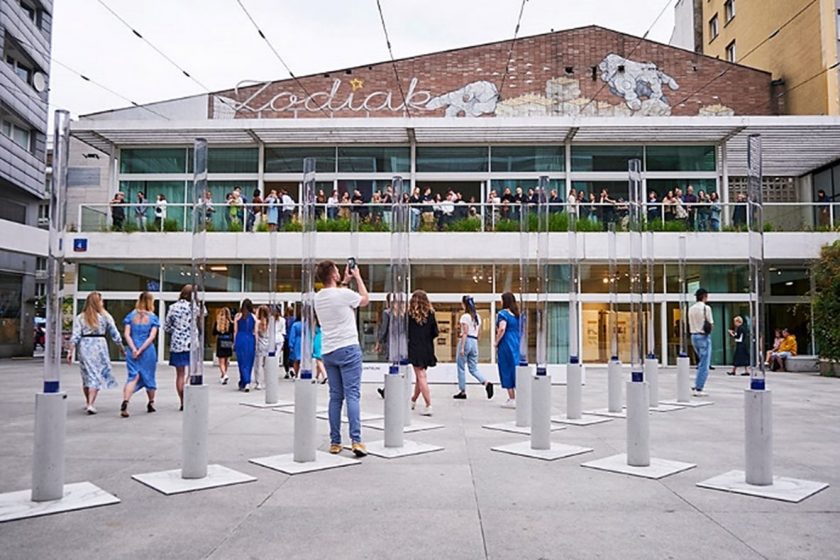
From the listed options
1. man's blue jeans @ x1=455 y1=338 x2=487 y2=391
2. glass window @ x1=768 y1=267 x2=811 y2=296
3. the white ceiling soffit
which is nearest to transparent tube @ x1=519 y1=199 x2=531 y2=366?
man's blue jeans @ x1=455 y1=338 x2=487 y2=391

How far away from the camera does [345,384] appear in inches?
271

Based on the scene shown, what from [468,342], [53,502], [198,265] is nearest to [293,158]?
[468,342]

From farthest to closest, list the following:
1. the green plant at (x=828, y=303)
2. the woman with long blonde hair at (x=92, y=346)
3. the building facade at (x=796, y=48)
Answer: the building facade at (x=796, y=48)
the green plant at (x=828, y=303)
the woman with long blonde hair at (x=92, y=346)

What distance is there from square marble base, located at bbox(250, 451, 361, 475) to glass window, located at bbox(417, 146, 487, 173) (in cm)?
1939

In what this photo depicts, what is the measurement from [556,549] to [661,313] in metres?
19.1

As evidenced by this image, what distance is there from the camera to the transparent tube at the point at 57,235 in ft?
17.5

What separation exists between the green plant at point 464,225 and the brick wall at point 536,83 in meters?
6.60

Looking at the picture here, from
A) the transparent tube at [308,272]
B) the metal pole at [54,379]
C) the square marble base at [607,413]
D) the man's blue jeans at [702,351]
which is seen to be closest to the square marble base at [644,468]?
the transparent tube at [308,272]

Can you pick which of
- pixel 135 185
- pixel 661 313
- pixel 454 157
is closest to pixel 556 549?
pixel 661 313

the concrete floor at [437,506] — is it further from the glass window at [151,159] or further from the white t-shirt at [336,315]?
the glass window at [151,159]

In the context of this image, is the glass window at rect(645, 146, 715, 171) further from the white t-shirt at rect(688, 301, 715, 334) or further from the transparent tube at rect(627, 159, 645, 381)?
the transparent tube at rect(627, 159, 645, 381)

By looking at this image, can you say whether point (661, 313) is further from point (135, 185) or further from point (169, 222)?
point (135, 185)

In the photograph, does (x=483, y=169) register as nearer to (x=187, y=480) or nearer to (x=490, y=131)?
(x=490, y=131)

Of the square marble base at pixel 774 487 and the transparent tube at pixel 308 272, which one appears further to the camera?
the transparent tube at pixel 308 272
